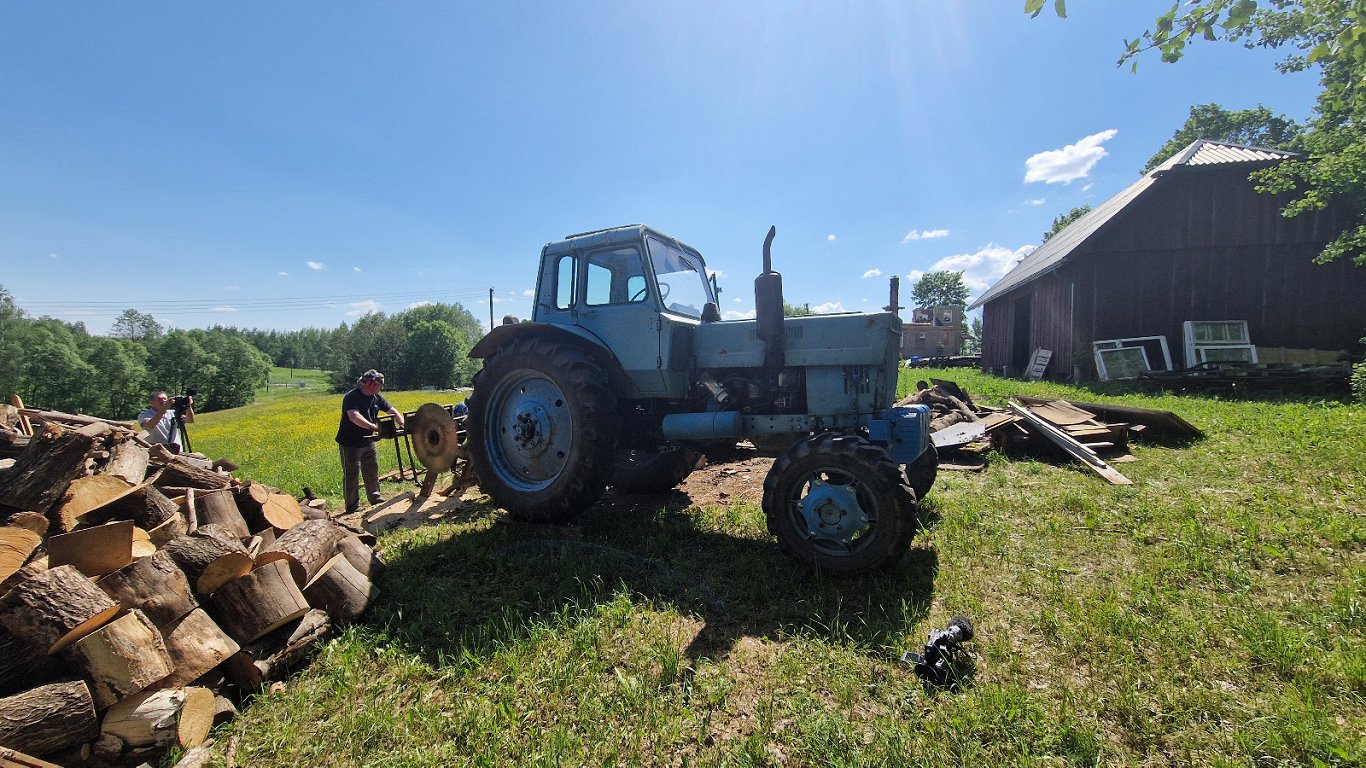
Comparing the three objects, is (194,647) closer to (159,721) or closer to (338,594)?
(159,721)

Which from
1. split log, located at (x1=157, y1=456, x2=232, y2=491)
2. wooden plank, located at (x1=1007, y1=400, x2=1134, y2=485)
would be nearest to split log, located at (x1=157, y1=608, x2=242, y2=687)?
split log, located at (x1=157, y1=456, x2=232, y2=491)

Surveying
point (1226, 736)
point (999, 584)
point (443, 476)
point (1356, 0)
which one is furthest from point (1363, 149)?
point (443, 476)

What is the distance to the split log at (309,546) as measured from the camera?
2914 mm

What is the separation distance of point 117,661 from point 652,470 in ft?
12.7

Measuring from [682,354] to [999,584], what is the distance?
2.70 meters

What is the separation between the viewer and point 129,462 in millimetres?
3492

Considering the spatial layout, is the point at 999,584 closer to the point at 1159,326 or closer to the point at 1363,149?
the point at 1363,149

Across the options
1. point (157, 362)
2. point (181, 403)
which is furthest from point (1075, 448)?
point (157, 362)

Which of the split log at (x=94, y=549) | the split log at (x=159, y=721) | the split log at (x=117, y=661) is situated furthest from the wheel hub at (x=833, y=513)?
the split log at (x=94, y=549)

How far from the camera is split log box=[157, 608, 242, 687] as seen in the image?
7.26 ft

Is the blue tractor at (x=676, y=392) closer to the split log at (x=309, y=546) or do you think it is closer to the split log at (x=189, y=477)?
the split log at (x=309, y=546)

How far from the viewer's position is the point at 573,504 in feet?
13.6

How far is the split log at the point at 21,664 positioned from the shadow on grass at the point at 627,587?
1.24 metres

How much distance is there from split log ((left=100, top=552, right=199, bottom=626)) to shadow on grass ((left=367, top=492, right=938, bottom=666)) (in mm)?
898
